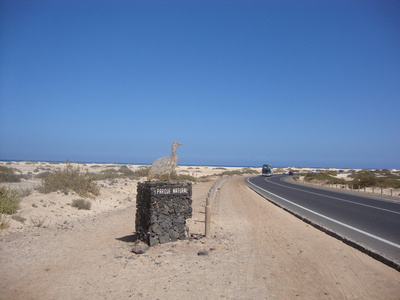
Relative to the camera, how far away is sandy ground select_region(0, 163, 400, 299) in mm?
6062

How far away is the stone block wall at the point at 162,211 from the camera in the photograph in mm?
9102

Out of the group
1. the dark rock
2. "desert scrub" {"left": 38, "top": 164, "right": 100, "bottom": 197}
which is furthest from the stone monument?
"desert scrub" {"left": 38, "top": 164, "right": 100, "bottom": 197}

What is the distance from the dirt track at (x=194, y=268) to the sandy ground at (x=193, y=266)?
0.02 metres

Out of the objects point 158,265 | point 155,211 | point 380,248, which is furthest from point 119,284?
point 380,248

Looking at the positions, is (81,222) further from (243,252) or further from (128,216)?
(243,252)

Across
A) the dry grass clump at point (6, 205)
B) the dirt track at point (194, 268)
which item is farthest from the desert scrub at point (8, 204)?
the dirt track at point (194, 268)

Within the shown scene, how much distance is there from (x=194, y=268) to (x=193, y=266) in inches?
5.5

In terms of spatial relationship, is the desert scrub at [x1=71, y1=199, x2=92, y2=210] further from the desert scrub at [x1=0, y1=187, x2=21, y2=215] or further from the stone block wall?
the stone block wall

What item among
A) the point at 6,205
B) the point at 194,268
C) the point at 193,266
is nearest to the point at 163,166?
the point at 193,266

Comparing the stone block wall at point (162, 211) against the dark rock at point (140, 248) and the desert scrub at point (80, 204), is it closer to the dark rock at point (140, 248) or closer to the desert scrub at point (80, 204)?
the dark rock at point (140, 248)

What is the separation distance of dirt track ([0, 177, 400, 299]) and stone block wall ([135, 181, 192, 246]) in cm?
37

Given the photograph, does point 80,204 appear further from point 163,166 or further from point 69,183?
point 163,166

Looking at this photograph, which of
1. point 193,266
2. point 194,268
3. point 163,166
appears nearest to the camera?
A: point 194,268

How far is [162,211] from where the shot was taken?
9.24 meters
